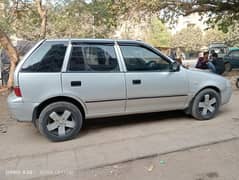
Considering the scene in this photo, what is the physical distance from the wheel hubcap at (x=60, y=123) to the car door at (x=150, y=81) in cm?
115

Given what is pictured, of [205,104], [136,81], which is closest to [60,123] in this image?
[136,81]

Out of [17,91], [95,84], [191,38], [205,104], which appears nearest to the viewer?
[17,91]

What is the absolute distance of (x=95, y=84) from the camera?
4.50 m

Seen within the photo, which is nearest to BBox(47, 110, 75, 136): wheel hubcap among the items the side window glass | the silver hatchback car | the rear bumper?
the silver hatchback car

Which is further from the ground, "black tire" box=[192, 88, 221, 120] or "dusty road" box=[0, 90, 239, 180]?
"black tire" box=[192, 88, 221, 120]

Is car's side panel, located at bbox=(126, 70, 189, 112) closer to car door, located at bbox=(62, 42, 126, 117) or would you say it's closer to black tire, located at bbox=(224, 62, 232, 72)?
car door, located at bbox=(62, 42, 126, 117)

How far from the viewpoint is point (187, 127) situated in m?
4.93

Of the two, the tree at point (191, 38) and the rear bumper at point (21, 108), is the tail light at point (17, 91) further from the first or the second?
the tree at point (191, 38)

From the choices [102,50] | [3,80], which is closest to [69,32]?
[3,80]

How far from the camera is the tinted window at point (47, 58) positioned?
13.9 ft

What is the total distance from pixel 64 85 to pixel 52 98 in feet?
1.00

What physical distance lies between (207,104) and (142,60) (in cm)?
173

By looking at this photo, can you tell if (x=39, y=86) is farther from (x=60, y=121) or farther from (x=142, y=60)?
(x=142, y=60)

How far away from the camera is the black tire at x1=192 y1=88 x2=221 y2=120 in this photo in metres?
5.29
